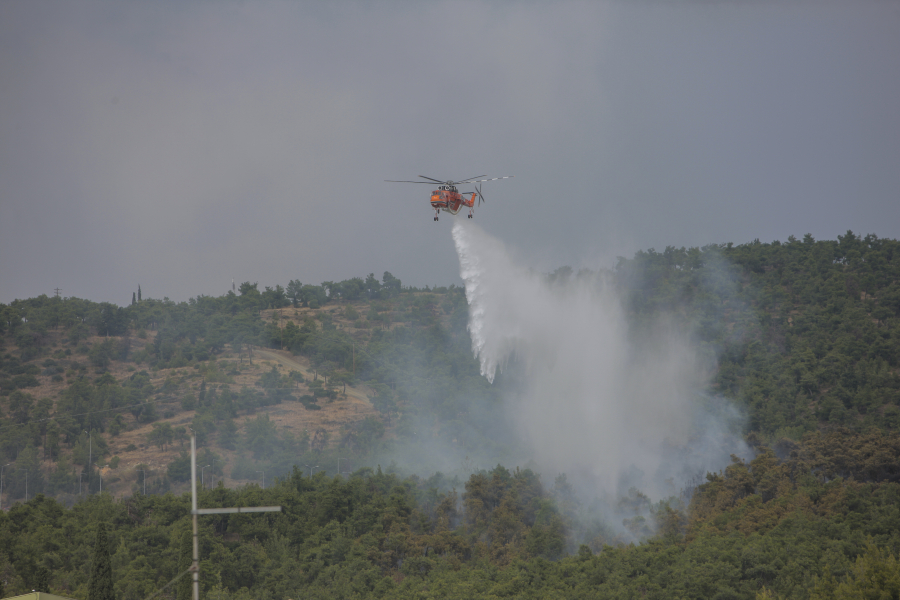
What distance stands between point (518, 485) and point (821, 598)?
49.5m

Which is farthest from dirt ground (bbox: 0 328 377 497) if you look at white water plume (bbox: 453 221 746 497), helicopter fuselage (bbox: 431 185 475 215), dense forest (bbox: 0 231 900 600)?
helicopter fuselage (bbox: 431 185 475 215)

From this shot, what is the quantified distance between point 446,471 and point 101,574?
82.7 meters

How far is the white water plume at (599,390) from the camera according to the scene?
4675 inches

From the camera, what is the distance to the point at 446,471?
140 metres

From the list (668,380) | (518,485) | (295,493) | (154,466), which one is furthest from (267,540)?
(668,380)

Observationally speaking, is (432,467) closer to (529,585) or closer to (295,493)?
(295,493)

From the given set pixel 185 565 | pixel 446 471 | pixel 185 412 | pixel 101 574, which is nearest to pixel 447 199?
pixel 185 565

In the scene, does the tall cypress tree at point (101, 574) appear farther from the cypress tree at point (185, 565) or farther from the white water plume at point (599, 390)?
the white water plume at point (599, 390)

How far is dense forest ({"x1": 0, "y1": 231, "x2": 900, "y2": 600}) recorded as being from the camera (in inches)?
2825

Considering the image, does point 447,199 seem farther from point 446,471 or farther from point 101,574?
point 446,471

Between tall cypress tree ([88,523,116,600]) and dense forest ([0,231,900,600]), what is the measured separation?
19.5 feet

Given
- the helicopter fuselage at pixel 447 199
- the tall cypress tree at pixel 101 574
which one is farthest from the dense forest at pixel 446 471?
the helicopter fuselage at pixel 447 199

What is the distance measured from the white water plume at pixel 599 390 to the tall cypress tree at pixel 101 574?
208 feet

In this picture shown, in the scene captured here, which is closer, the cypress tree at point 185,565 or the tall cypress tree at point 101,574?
the tall cypress tree at point 101,574
